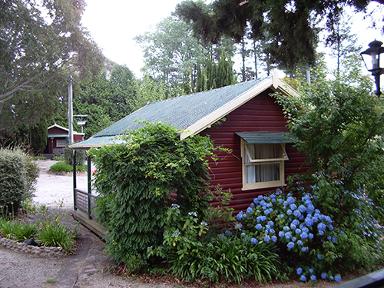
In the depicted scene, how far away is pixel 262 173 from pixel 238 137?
3.88ft

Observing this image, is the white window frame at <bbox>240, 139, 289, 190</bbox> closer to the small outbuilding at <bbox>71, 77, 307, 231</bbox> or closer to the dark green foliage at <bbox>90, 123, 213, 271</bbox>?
the small outbuilding at <bbox>71, 77, 307, 231</bbox>

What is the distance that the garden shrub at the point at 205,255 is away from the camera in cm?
627

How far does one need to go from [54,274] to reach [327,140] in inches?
238

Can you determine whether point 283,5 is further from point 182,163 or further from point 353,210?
point 353,210

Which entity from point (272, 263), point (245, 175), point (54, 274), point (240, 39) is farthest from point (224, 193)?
point (54, 274)

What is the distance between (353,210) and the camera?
714 centimetres

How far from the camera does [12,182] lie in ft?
35.3

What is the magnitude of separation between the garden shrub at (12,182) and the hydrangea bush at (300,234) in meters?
7.38

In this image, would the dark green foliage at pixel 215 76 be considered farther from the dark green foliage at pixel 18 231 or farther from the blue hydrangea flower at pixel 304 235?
the blue hydrangea flower at pixel 304 235

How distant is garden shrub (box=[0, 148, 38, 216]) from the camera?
10578 mm

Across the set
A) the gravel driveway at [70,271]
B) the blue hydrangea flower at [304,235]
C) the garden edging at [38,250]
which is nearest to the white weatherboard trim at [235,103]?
the blue hydrangea flower at [304,235]

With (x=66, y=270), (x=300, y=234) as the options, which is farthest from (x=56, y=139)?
(x=300, y=234)

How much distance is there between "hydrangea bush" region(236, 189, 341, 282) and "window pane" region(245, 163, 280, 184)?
1.22 metres

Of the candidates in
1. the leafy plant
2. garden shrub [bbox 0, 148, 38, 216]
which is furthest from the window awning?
garden shrub [bbox 0, 148, 38, 216]
